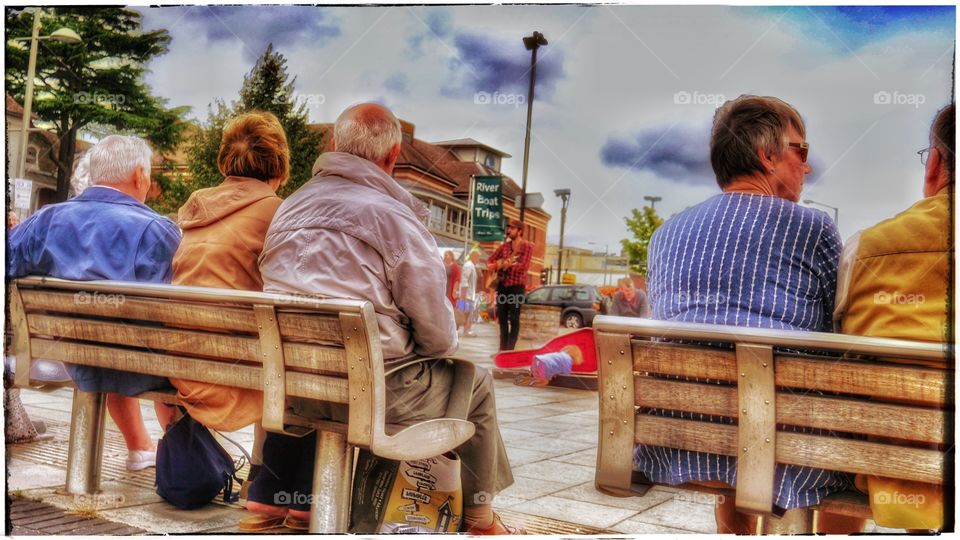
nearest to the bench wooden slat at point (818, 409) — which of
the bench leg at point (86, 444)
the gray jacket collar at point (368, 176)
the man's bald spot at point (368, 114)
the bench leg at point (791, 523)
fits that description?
the bench leg at point (791, 523)

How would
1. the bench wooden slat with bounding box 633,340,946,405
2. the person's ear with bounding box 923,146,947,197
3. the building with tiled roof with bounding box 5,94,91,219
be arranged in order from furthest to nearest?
the building with tiled roof with bounding box 5,94,91,219 < the person's ear with bounding box 923,146,947,197 < the bench wooden slat with bounding box 633,340,946,405

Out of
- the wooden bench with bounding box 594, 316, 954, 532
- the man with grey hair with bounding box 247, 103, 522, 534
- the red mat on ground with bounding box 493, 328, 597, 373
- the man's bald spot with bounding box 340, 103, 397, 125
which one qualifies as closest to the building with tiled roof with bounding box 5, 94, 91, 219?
the man with grey hair with bounding box 247, 103, 522, 534

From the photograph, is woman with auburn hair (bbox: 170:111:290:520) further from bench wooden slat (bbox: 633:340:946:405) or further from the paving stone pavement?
bench wooden slat (bbox: 633:340:946:405)

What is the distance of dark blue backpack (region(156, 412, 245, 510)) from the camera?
9.91ft

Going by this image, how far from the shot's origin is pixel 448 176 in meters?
4.45

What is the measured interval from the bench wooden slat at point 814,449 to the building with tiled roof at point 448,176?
1342 mm

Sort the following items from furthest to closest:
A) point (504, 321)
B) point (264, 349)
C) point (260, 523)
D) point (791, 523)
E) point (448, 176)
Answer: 1. point (504, 321)
2. point (448, 176)
3. point (260, 523)
4. point (264, 349)
5. point (791, 523)

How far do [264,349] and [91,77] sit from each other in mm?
1884

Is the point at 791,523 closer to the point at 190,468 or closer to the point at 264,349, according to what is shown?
the point at 264,349

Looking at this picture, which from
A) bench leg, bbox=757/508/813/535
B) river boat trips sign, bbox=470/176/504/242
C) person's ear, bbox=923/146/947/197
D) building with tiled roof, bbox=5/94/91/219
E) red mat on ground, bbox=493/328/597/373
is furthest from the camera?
red mat on ground, bbox=493/328/597/373

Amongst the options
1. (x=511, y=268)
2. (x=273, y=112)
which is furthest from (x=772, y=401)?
(x=511, y=268)

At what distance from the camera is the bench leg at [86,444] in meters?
3.08

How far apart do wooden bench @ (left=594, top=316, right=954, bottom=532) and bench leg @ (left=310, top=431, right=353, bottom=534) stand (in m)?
0.75

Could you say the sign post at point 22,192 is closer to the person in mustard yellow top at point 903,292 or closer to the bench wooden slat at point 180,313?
the bench wooden slat at point 180,313
